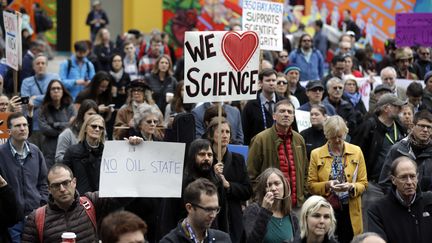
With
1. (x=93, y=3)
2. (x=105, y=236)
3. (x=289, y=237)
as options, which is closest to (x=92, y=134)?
(x=289, y=237)

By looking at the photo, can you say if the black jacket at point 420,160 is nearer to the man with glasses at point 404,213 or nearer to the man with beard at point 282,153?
the man with beard at point 282,153

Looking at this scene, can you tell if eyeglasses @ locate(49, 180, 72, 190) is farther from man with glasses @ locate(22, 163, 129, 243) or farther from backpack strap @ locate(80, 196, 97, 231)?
backpack strap @ locate(80, 196, 97, 231)

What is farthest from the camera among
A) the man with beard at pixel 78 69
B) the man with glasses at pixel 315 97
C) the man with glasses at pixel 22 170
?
the man with beard at pixel 78 69

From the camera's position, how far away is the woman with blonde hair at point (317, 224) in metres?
8.76

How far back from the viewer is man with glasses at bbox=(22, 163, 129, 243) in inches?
348

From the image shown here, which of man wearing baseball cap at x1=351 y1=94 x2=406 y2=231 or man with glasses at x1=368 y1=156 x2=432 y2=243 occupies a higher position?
man wearing baseball cap at x1=351 y1=94 x2=406 y2=231

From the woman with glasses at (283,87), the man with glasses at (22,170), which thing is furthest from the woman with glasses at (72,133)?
the woman with glasses at (283,87)

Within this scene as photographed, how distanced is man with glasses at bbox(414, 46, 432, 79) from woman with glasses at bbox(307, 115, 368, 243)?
8.24 m

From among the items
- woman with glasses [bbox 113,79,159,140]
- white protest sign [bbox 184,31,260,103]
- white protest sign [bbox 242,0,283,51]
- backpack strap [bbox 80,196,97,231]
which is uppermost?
white protest sign [bbox 242,0,283,51]

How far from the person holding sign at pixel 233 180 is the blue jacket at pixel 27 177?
1.56 m

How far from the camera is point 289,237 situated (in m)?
9.59

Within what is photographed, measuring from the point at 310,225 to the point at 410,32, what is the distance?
32.8 ft

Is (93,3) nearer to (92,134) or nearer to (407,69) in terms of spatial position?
(407,69)

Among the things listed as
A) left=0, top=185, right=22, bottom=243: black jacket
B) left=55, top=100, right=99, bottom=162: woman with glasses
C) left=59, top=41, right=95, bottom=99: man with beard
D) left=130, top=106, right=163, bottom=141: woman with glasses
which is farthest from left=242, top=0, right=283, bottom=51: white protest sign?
left=0, top=185, right=22, bottom=243: black jacket
